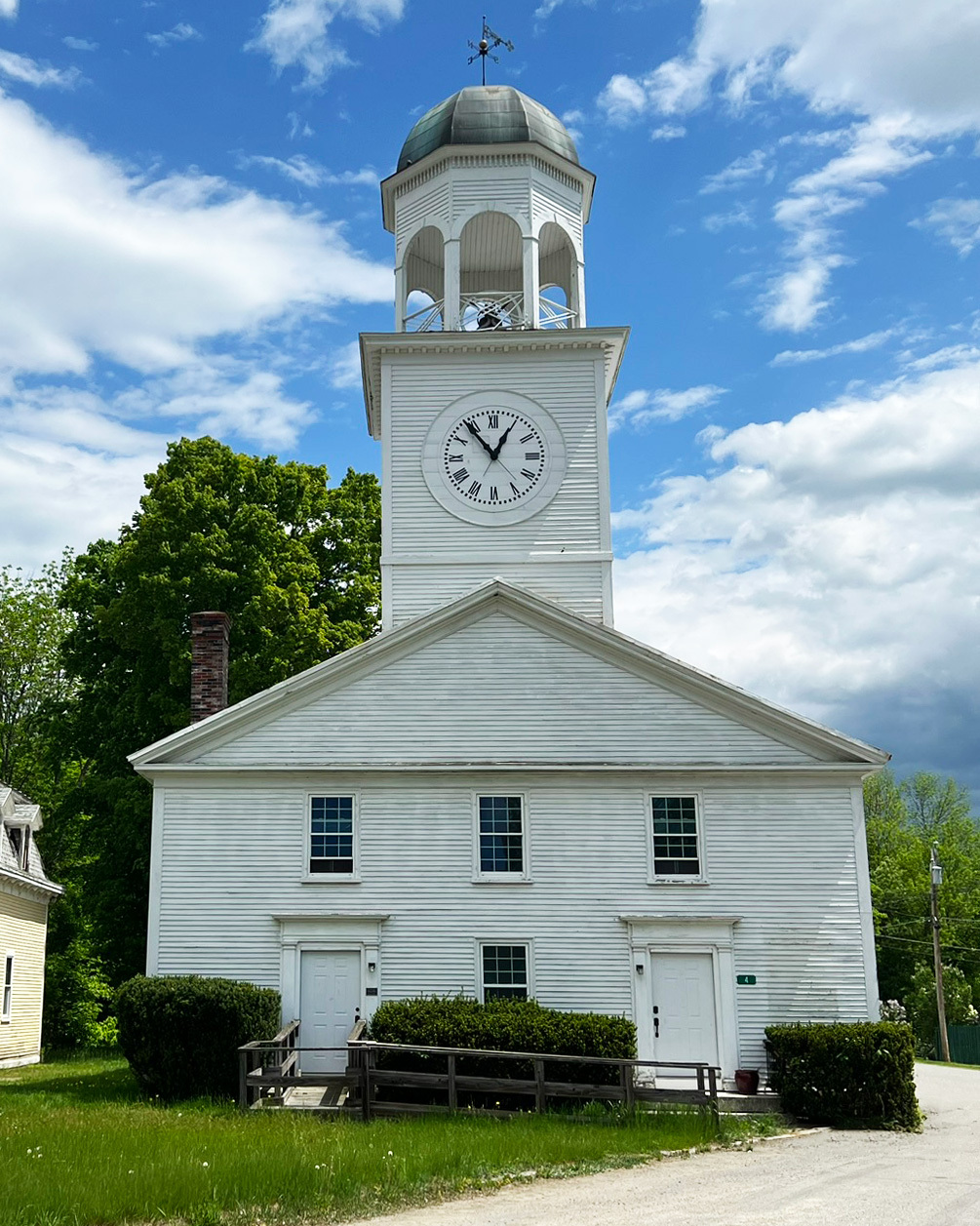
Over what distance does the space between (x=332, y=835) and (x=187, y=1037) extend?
12.9 feet

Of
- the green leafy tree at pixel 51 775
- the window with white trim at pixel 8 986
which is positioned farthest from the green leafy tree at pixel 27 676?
the window with white trim at pixel 8 986

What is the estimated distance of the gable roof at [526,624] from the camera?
843 inches

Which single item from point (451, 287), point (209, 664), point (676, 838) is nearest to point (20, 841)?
point (209, 664)

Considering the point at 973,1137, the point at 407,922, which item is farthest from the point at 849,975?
the point at 407,922

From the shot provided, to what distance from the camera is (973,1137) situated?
17438mm

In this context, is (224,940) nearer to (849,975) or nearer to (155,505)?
(849,975)

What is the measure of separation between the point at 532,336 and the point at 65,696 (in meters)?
21.9

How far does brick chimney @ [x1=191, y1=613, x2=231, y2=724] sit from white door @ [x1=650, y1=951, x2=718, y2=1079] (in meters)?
9.14

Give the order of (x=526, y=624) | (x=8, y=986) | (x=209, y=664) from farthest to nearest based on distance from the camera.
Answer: (x=8, y=986), (x=209, y=664), (x=526, y=624)

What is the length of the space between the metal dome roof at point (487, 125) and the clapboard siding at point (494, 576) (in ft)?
27.8

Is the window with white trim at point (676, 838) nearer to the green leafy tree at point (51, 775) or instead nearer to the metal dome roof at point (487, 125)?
the metal dome roof at point (487, 125)

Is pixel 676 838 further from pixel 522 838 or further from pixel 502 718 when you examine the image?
pixel 502 718

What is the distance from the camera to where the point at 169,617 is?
31109 millimetres

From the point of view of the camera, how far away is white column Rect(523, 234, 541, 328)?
25.7m
